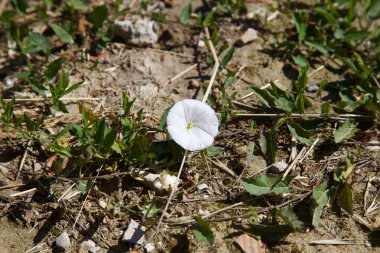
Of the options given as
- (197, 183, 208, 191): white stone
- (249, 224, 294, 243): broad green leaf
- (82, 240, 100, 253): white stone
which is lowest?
(82, 240, 100, 253): white stone

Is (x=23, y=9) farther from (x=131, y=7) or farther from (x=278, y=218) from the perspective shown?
(x=278, y=218)

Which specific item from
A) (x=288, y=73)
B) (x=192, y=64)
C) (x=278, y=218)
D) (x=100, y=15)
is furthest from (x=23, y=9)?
(x=278, y=218)

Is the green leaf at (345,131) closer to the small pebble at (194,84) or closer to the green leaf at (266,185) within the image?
the green leaf at (266,185)

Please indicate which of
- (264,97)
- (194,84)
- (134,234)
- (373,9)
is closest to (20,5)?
(194,84)

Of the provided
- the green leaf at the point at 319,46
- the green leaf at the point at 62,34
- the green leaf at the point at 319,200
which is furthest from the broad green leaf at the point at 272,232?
the green leaf at the point at 62,34

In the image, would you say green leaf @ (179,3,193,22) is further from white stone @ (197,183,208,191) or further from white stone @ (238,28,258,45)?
white stone @ (197,183,208,191)

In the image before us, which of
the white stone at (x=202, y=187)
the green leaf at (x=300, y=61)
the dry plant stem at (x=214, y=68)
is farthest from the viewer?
the green leaf at (x=300, y=61)

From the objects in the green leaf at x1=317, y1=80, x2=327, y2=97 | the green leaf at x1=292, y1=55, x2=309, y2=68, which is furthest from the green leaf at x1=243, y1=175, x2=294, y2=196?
the green leaf at x1=292, y1=55, x2=309, y2=68
